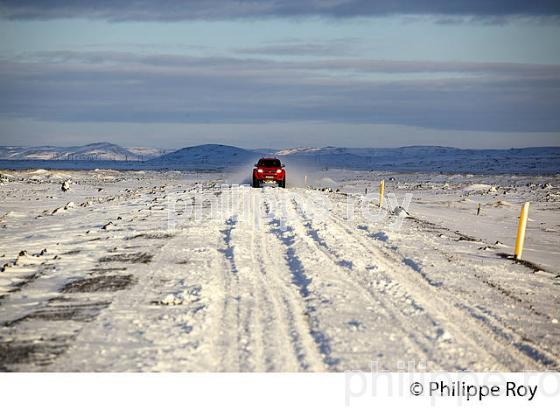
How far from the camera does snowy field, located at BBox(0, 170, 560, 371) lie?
8406 mm

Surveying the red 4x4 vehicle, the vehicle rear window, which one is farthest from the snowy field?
the vehicle rear window

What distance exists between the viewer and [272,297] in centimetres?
1136

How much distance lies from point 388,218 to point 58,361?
17.5m

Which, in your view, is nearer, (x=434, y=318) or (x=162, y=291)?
(x=434, y=318)

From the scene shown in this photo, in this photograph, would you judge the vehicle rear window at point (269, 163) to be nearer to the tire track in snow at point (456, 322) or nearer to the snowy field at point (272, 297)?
the snowy field at point (272, 297)

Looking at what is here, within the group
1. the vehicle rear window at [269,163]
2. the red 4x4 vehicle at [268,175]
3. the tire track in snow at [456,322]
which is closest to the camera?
the tire track in snow at [456,322]

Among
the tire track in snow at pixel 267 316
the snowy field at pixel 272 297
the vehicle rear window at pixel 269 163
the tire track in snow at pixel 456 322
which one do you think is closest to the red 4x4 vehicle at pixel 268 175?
the vehicle rear window at pixel 269 163

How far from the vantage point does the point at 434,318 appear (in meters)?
10.2

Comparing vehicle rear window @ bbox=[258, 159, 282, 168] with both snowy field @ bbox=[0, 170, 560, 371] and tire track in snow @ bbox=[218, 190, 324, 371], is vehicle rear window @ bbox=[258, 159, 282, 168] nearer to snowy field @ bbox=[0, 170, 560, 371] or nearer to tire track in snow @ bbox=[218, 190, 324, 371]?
snowy field @ bbox=[0, 170, 560, 371]

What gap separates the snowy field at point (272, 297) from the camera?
27.6ft

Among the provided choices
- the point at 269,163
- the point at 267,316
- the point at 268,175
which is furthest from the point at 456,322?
the point at 269,163

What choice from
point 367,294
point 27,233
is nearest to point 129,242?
point 27,233
